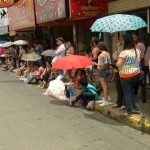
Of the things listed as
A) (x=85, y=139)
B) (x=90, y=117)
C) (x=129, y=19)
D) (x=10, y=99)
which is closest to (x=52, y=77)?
(x=10, y=99)

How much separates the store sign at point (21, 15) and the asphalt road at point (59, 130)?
9344 mm

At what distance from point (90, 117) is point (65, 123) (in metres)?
0.83

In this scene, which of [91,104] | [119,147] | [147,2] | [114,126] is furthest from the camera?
[147,2]

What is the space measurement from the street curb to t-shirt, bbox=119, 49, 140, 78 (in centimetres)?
86

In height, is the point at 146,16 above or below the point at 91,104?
above

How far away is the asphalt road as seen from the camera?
20.5 feet

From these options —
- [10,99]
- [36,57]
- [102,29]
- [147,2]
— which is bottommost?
[10,99]

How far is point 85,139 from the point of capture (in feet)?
21.7

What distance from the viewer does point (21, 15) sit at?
69.7ft

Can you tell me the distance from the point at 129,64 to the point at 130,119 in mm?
1101

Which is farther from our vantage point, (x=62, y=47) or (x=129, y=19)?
(x=62, y=47)

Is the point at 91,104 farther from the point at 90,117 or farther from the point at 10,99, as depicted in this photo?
the point at 10,99

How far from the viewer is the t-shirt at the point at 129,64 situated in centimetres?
740

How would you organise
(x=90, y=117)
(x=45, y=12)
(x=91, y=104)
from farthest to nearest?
(x=45, y=12) < (x=91, y=104) < (x=90, y=117)
